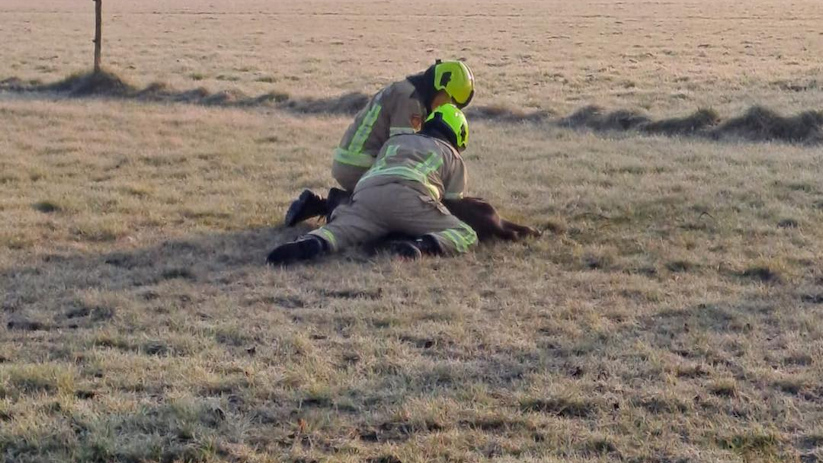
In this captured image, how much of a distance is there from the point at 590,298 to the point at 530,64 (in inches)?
738

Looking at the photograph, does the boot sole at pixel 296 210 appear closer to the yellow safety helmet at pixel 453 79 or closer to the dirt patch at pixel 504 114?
the yellow safety helmet at pixel 453 79

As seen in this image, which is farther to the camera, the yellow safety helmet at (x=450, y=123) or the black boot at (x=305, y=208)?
the black boot at (x=305, y=208)

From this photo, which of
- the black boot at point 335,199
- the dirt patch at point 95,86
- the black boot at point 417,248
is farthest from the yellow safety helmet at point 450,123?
the dirt patch at point 95,86

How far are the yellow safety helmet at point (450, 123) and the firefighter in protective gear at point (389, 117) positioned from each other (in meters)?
0.23

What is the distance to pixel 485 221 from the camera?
8164mm

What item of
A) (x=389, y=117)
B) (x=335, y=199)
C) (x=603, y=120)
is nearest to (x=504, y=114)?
(x=603, y=120)

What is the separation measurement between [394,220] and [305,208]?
3.91 feet

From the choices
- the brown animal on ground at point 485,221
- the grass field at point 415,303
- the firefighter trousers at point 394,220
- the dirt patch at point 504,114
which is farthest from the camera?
the dirt patch at point 504,114

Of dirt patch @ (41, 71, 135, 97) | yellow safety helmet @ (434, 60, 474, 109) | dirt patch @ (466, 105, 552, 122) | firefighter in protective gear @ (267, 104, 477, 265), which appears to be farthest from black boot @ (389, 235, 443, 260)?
dirt patch @ (41, 71, 135, 97)

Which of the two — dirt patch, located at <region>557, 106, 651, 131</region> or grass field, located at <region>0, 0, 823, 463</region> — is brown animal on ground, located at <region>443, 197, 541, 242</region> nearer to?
grass field, located at <region>0, 0, 823, 463</region>

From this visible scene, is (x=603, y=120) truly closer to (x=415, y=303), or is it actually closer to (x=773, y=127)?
(x=773, y=127)

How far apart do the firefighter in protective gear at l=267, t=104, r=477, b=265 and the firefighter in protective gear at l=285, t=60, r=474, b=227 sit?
45 centimetres

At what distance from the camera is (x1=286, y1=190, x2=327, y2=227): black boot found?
8.77 meters

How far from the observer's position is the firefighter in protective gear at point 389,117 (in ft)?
28.5
